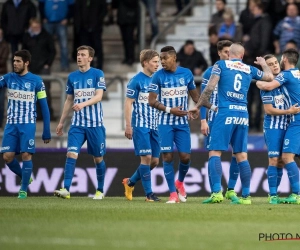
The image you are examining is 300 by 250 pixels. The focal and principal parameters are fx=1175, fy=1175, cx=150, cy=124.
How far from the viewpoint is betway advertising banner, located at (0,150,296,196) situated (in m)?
22.7

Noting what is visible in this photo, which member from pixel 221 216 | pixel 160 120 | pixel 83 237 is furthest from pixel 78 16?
pixel 83 237

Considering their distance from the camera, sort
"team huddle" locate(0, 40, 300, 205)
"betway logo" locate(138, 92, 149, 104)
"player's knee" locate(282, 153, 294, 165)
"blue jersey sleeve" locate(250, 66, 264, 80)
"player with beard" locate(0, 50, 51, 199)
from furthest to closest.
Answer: "player with beard" locate(0, 50, 51, 199)
"betway logo" locate(138, 92, 149, 104)
"player's knee" locate(282, 153, 294, 165)
"blue jersey sleeve" locate(250, 66, 264, 80)
"team huddle" locate(0, 40, 300, 205)

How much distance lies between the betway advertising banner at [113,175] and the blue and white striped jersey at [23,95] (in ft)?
12.6

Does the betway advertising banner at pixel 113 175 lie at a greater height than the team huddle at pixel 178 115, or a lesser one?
lesser

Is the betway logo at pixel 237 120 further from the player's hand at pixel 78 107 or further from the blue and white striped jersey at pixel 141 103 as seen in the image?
the player's hand at pixel 78 107

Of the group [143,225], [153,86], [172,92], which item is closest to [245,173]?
[172,92]

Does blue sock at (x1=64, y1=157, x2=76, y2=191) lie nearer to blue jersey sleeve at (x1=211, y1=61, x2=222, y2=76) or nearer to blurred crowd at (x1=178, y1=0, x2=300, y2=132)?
→ blue jersey sleeve at (x1=211, y1=61, x2=222, y2=76)

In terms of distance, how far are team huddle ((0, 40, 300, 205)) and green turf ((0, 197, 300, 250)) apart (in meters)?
0.70

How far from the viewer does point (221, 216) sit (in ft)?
48.3

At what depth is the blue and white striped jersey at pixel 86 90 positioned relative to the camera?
61.0ft

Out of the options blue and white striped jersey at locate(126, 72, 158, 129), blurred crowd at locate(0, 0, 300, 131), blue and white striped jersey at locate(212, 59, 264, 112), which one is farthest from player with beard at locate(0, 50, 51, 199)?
blurred crowd at locate(0, 0, 300, 131)

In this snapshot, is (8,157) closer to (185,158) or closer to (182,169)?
(182,169)

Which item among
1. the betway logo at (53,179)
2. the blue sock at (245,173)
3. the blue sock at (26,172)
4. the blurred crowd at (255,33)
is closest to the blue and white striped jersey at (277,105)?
the blue sock at (245,173)

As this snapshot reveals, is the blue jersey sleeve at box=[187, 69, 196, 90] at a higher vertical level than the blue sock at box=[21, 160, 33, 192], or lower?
higher
